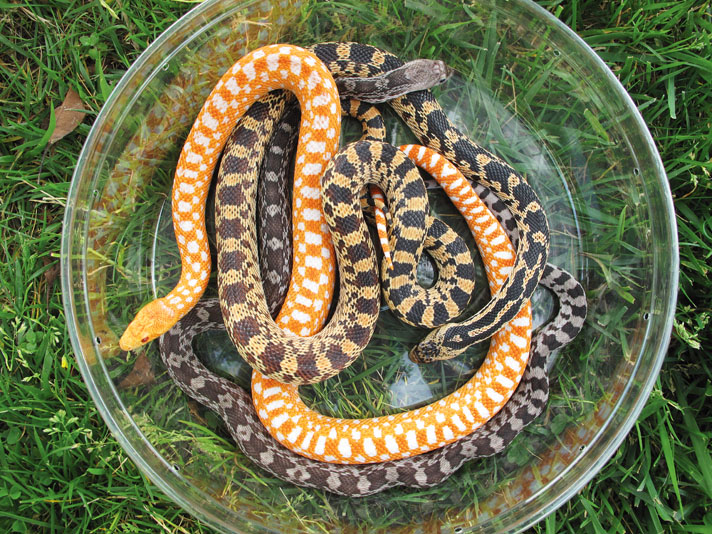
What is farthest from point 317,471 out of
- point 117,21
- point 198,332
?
point 117,21

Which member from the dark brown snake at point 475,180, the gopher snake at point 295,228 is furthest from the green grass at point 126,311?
the gopher snake at point 295,228

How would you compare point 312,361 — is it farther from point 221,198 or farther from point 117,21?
point 117,21

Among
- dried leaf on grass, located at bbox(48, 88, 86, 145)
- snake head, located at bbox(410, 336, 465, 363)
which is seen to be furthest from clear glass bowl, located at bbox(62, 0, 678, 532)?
dried leaf on grass, located at bbox(48, 88, 86, 145)

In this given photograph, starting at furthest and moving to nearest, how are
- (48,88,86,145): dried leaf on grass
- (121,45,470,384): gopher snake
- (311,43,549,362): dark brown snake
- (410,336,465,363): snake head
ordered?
(48,88,86,145): dried leaf on grass
(410,336,465,363): snake head
(311,43,549,362): dark brown snake
(121,45,470,384): gopher snake

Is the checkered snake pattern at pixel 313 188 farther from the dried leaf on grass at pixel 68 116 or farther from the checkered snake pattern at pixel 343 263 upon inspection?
the dried leaf on grass at pixel 68 116

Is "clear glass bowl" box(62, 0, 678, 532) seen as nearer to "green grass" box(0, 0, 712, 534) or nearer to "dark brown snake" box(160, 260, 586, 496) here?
"green grass" box(0, 0, 712, 534)
